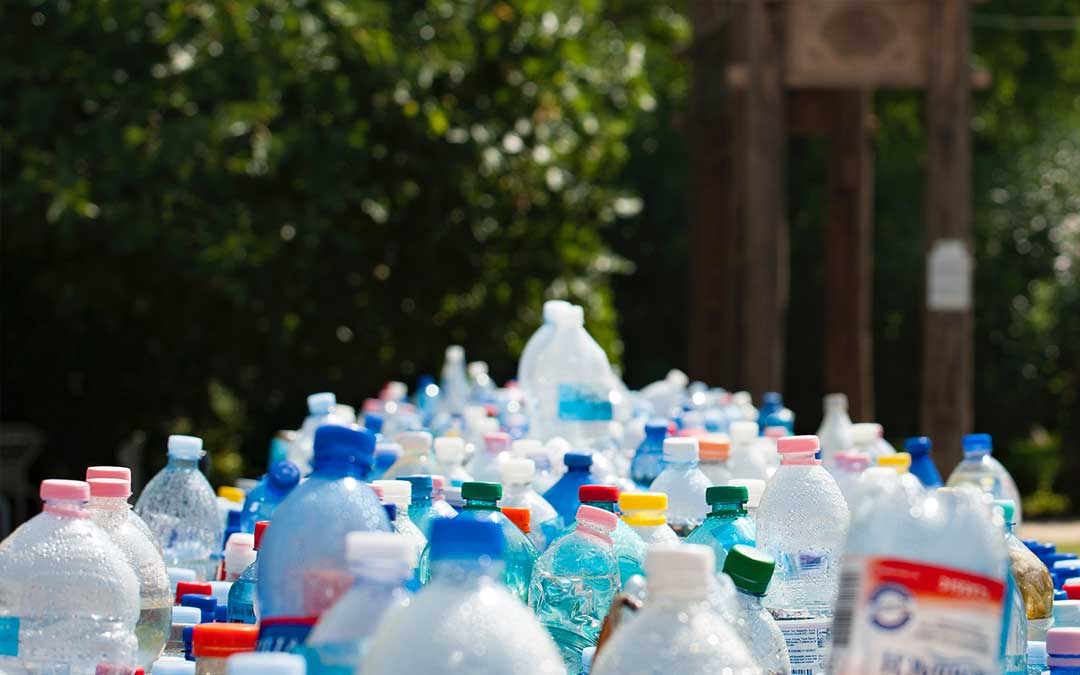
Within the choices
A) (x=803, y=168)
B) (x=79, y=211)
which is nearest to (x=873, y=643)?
(x=79, y=211)

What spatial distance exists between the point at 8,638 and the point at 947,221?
331 inches

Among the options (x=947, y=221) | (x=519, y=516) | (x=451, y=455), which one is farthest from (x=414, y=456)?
(x=947, y=221)

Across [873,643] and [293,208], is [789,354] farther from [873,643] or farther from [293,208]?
[873,643]

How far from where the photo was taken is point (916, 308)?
15188 mm

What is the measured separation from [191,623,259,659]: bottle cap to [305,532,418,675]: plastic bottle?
0.35m

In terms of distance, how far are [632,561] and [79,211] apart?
6551 mm

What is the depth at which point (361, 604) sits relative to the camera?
1.75m

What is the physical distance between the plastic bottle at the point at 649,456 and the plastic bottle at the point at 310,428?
85 cm

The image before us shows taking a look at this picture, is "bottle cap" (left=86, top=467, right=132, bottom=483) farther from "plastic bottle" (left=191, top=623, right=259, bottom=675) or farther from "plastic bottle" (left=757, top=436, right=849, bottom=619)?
"plastic bottle" (left=757, top=436, right=849, bottom=619)

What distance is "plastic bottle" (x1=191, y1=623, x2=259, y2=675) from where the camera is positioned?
2.11 m

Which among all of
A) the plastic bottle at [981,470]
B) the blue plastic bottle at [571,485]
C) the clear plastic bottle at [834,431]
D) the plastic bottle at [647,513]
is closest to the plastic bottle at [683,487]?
the blue plastic bottle at [571,485]

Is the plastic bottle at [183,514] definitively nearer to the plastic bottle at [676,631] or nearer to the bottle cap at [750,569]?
the bottle cap at [750,569]

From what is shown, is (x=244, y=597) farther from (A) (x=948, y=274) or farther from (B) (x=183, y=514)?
(A) (x=948, y=274)

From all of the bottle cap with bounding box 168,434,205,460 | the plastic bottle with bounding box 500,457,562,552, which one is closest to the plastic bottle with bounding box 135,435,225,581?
the bottle cap with bounding box 168,434,205,460
